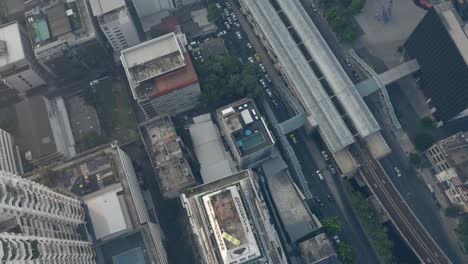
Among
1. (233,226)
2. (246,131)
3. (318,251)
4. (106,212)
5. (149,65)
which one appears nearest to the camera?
(233,226)

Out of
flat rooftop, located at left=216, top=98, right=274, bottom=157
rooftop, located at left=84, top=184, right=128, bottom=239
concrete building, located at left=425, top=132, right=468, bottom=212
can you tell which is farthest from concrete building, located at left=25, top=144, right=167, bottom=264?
concrete building, located at left=425, top=132, right=468, bottom=212

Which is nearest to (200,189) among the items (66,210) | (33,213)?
(66,210)

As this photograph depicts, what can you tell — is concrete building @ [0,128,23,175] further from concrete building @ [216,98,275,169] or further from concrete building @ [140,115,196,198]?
concrete building @ [216,98,275,169]

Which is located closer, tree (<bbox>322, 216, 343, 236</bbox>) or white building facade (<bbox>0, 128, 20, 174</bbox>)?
white building facade (<bbox>0, 128, 20, 174</bbox>)

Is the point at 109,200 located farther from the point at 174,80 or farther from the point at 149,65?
the point at 149,65

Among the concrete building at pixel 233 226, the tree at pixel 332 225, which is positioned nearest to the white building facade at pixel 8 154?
the concrete building at pixel 233 226

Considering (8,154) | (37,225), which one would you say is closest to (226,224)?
(37,225)

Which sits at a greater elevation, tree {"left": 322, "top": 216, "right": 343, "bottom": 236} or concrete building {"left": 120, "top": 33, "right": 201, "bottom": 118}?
concrete building {"left": 120, "top": 33, "right": 201, "bottom": 118}
